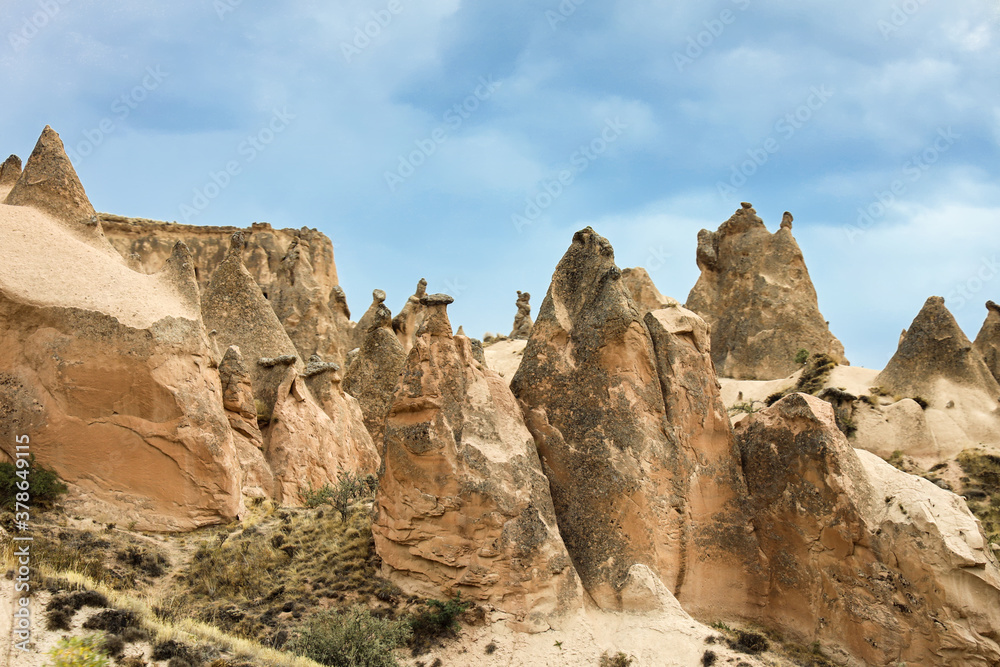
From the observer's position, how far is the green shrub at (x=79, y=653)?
8934mm

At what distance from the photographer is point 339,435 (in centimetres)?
1939

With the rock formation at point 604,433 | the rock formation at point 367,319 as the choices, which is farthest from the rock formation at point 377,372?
the rock formation at point 604,433

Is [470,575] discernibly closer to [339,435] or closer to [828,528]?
[828,528]

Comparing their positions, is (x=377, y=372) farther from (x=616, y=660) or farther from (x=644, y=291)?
(x=616, y=660)

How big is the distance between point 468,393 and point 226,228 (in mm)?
38659

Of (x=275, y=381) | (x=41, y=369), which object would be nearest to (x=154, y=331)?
(x=41, y=369)

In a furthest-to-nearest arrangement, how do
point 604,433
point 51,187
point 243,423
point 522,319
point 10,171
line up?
point 522,319
point 10,171
point 243,423
point 51,187
point 604,433

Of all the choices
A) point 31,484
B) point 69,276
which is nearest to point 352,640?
point 31,484

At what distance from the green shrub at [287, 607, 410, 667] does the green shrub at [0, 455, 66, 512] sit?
4911 millimetres

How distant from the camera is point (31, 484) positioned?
12.6m

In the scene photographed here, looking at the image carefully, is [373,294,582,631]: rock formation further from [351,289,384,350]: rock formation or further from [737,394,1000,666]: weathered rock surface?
[351,289,384,350]: rock formation

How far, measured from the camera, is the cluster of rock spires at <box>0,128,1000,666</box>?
12328 millimetres

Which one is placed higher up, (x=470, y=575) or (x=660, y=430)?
(x=660, y=430)

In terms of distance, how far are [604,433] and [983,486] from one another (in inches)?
510
